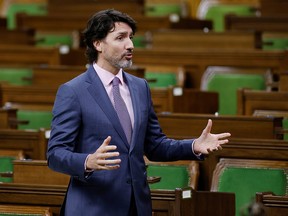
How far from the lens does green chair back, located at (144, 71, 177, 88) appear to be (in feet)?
7.46

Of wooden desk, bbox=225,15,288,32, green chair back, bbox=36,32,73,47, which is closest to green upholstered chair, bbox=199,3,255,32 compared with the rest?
wooden desk, bbox=225,15,288,32

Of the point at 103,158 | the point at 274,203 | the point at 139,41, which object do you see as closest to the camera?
the point at 103,158

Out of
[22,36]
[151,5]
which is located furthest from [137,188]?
[151,5]

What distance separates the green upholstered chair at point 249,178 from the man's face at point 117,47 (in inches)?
19.2

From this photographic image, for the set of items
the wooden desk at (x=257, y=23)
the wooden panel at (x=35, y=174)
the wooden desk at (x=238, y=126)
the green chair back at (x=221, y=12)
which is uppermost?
the green chair back at (x=221, y=12)

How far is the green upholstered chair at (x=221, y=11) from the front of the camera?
9.82 ft

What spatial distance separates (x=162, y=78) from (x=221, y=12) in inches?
31.6

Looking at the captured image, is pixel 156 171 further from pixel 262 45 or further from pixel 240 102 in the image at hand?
pixel 262 45

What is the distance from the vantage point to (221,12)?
3.02 metres

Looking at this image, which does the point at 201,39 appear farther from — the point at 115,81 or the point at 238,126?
the point at 115,81

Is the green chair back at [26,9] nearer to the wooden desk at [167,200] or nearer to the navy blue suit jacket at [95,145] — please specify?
the wooden desk at [167,200]

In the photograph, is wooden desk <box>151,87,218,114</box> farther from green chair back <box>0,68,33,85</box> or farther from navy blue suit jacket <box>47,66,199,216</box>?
navy blue suit jacket <box>47,66,199,216</box>

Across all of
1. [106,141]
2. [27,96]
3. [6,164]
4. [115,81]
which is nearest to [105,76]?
[115,81]

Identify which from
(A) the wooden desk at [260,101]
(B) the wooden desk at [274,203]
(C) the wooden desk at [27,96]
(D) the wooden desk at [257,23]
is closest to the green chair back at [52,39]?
(D) the wooden desk at [257,23]
